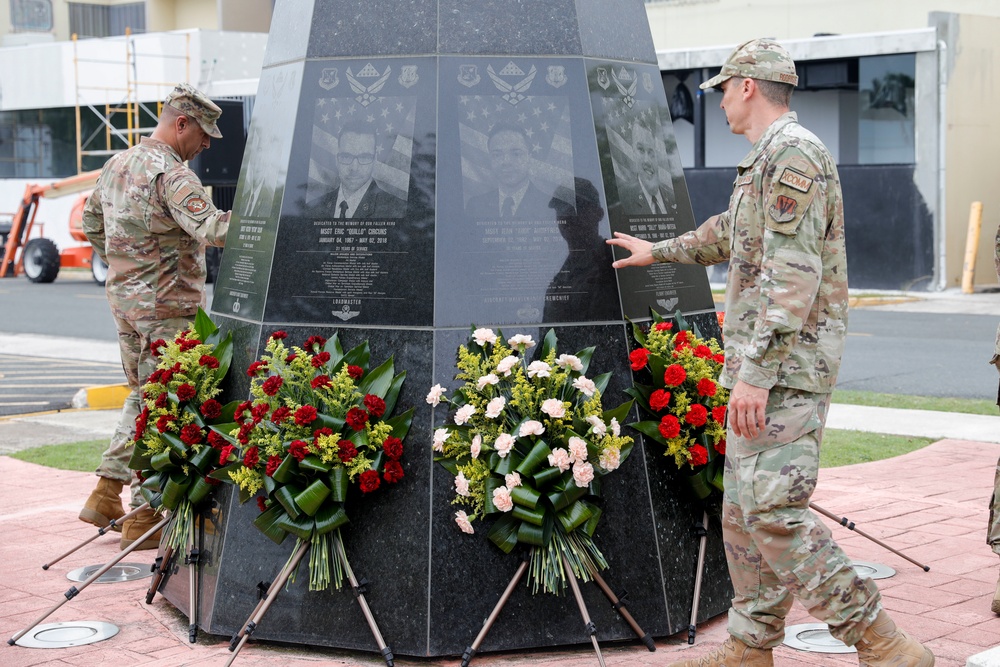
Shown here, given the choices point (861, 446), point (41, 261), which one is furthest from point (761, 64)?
point (41, 261)

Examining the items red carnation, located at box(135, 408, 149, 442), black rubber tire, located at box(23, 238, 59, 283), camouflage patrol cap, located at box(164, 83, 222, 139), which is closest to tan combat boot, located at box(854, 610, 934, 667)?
red carnation, located at box(135, 408, 149, 442)

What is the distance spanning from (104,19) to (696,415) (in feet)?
172

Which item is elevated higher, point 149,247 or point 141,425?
point 149,247

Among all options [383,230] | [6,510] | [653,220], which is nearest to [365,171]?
[383,230]

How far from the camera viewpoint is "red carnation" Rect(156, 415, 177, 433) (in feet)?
18.3

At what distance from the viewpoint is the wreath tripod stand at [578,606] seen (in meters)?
4.84

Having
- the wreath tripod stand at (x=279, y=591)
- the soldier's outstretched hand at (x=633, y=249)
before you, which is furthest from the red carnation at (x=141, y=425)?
the soldier's outstretched hand at (x=633, y=249)

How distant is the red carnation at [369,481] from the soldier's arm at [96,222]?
2.82 metres

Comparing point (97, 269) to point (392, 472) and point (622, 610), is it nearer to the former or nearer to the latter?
point (392, 472)

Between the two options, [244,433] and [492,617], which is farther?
[244,433]

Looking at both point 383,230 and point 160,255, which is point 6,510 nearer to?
point 160,255

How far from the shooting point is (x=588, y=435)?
198 inches

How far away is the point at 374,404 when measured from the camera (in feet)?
16.4

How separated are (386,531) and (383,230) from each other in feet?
4.10
